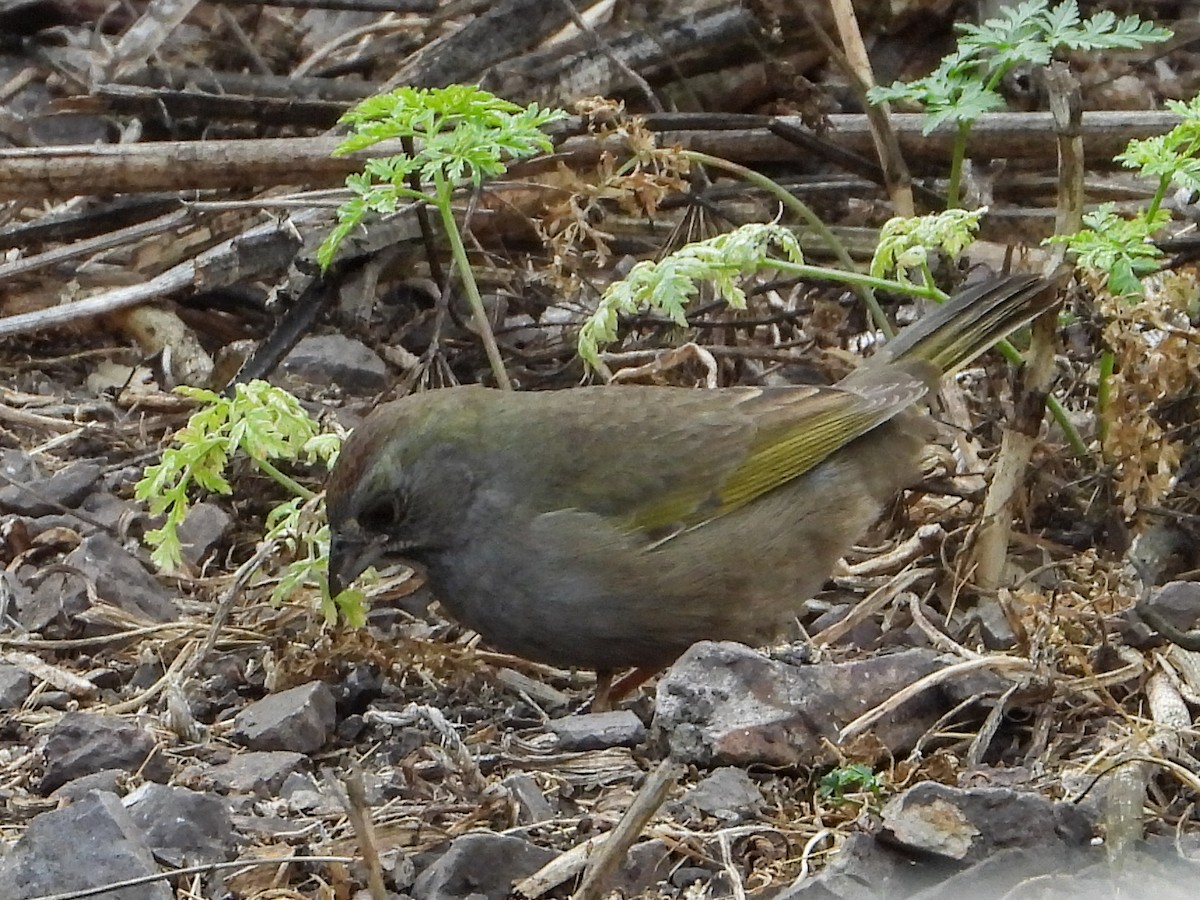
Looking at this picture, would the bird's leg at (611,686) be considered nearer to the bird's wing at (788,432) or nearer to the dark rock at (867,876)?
the bird's wing at (788,432)

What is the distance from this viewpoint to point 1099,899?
2.66 m

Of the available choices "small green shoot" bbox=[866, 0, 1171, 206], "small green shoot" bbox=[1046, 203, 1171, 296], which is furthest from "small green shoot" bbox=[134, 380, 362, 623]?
"small green shoot" bbox=[1046, 203, 1171, 296]

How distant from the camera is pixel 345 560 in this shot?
434cm

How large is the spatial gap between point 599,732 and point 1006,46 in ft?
6.40

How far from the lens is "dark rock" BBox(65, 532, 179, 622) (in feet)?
15.7

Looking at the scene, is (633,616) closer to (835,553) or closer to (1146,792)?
(835,553)

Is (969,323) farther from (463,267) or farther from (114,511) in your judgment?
(114,511)

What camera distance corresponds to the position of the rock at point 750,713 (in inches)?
144

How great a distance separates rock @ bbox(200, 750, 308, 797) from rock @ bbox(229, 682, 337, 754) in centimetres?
5

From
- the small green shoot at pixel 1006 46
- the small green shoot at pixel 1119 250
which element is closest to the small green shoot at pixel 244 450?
the small green shoot at pixel 1006 46

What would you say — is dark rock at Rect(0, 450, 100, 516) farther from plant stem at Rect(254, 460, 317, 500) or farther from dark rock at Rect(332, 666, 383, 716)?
dark rock at Rect(332, 666, 383, 716)

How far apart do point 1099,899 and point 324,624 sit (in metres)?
2.43

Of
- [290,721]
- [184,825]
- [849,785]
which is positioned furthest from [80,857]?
[849,785]

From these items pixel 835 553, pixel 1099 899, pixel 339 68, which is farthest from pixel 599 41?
pixel 1099 899
